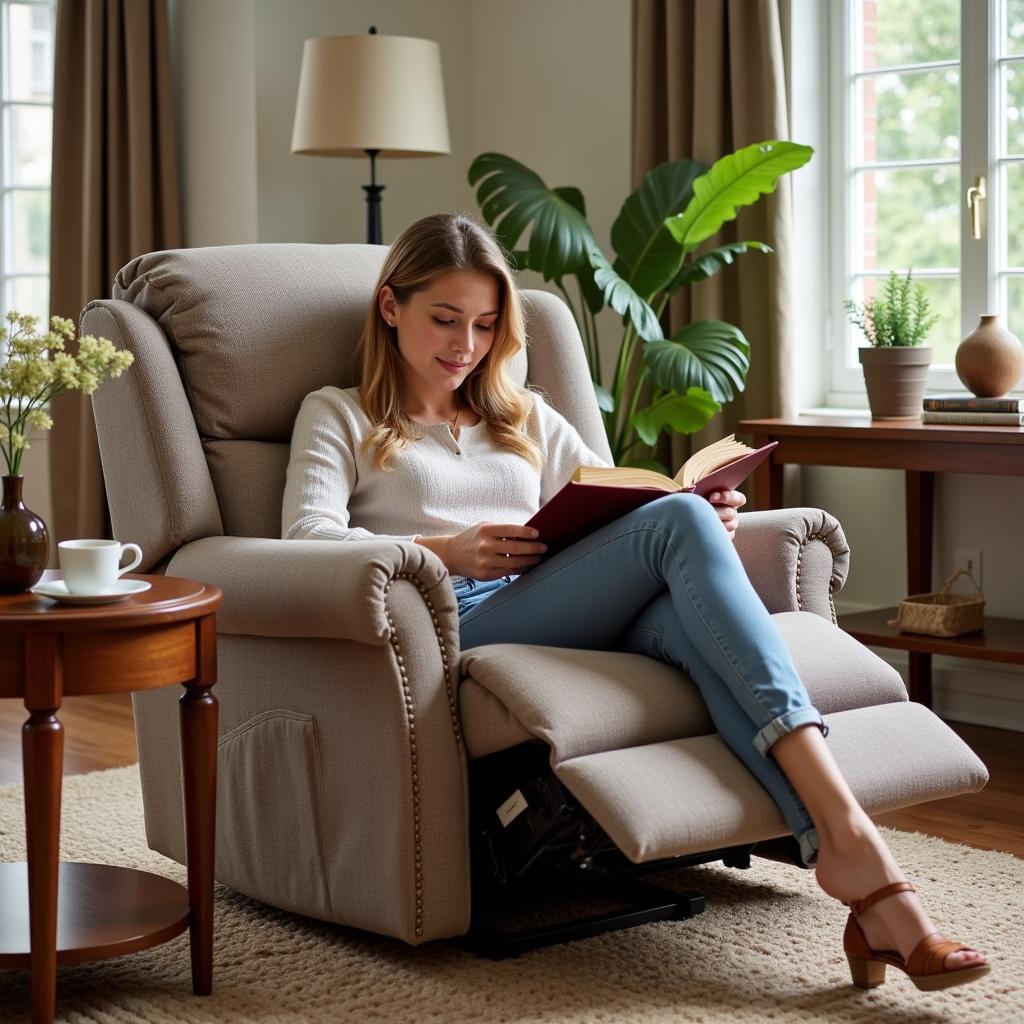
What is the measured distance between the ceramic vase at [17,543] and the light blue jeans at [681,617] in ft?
2.12

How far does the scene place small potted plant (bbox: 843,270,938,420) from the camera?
3.59 meters

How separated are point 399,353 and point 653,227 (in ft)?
4.84

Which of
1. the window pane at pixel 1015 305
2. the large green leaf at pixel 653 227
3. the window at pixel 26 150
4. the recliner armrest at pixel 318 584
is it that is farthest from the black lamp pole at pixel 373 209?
the recliner armrest at pixel 318 584

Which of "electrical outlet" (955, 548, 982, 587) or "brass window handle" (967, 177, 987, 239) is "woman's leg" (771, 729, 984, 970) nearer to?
"electrical outlet" (955, 548, 982, 587)

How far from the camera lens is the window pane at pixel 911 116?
154 inches

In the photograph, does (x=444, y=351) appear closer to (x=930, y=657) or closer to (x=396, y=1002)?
(x=396, y=1002)

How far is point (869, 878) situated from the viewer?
191 cm

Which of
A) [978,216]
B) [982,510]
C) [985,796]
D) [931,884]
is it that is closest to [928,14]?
[978,216]

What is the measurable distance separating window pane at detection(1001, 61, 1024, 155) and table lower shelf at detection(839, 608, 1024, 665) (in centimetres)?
116

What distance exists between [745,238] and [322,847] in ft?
7.65

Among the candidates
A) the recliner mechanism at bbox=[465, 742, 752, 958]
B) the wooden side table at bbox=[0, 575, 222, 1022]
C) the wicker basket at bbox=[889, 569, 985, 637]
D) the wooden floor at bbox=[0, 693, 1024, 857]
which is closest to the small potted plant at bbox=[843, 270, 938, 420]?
the wicker basket at bbox=[889, 569, 985, 637]

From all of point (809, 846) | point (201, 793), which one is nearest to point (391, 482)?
point (201, 793)

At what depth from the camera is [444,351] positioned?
2.47m

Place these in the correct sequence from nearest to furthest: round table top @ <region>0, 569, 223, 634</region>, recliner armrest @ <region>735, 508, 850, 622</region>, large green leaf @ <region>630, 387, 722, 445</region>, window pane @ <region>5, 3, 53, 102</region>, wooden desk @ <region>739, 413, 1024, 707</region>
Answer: round table top @ <region>0, 569, 223, 634</region> → recliner armrest @ <region>735, 508, 850, 622</region> → wooden desk @ <region>739, 413, 1024, 707</region> → large green leaf @ <region>630, 387, 722, 445</region> → window pane @ <region>5, 3, 53, 102</region>
